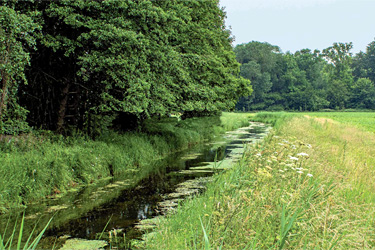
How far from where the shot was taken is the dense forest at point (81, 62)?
8.64m

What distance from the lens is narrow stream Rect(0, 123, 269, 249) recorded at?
5.70m

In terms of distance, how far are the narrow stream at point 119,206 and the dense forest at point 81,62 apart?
2.48 metres

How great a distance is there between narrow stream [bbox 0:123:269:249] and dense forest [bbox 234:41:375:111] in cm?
7389

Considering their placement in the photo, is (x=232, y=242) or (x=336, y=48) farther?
(x=336, y=48)

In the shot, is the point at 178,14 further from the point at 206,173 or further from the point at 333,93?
the point at 333,93

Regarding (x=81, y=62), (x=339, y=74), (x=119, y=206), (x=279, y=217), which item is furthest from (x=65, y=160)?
(x=339, y=74)

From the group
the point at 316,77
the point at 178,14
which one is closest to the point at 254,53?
the point at 316,77

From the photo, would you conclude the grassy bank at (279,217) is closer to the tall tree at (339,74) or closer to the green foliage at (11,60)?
the green foliage at (11,60)

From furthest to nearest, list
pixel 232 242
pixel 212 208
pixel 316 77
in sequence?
1. pixel 316 77
2. pixel 212 208
3. pixel 232 242

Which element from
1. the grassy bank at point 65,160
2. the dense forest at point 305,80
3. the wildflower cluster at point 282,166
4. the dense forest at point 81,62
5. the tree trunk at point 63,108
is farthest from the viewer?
the dense forest at point 305,80

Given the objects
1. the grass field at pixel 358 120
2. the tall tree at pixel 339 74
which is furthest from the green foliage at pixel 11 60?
the tall tree at pixel 339 74

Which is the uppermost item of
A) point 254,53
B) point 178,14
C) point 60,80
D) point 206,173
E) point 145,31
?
point 254,53

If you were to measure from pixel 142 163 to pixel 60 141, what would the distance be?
3145mm

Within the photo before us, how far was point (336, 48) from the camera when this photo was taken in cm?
9488
